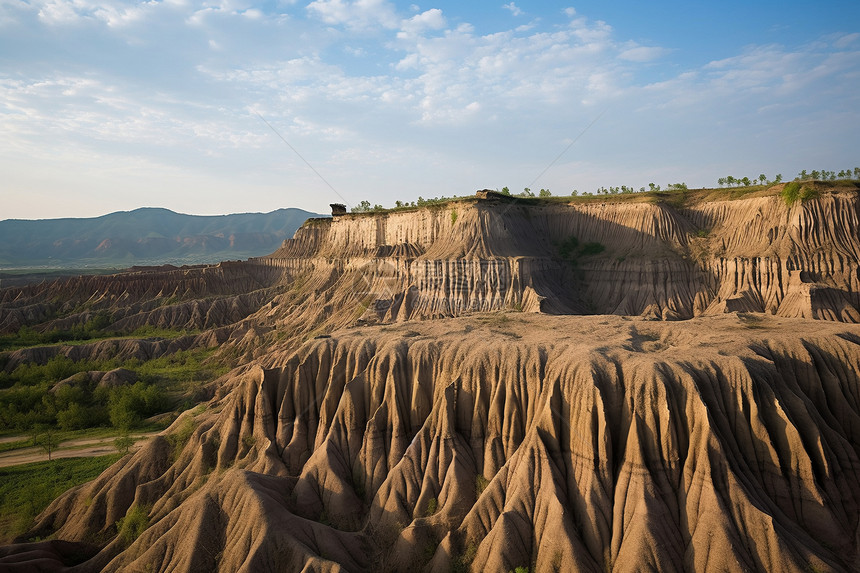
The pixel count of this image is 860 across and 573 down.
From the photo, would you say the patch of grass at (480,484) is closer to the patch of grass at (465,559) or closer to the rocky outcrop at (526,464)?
the rocky outcrop at (526,464)

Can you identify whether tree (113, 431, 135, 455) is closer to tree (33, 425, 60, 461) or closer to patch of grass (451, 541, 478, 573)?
tree (33, 425, 60, 461)

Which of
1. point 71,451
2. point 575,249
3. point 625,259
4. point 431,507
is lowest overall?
point 71,451

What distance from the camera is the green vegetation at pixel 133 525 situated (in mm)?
20109

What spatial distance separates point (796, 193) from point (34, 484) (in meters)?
71.6

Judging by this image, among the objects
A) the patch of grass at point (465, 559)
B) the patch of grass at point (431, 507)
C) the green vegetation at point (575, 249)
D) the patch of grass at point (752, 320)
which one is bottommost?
the patch of grass at point (465, 559)

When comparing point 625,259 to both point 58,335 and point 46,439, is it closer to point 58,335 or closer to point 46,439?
point 46,439

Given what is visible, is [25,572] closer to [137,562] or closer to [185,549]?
[137,562]

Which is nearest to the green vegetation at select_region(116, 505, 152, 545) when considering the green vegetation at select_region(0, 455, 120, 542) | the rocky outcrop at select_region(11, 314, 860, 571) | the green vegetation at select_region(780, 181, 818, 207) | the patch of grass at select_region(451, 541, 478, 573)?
the rocky outcrop at select_region(11, 314, 860, 571)

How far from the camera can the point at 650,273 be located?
53906 mm

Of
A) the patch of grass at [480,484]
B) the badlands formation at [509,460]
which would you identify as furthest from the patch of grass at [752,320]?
the patch of grass at [480,484]

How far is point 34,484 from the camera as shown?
29.4 m

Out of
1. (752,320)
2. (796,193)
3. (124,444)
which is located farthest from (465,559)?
(796,193)

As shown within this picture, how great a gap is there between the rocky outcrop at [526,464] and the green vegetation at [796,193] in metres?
33.7

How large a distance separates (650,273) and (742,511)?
4204 cm
